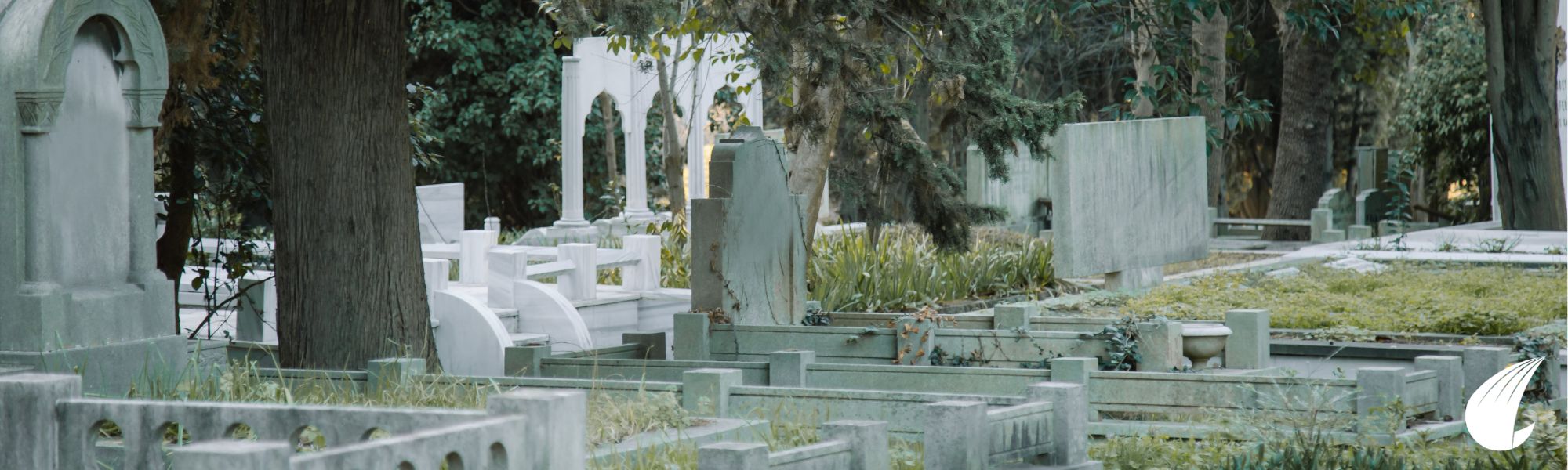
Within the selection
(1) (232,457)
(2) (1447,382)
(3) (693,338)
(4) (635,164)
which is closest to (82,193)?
(1) (232,457)

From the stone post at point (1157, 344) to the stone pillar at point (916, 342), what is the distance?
1287mm

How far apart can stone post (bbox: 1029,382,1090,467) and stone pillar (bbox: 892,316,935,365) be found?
128 inches

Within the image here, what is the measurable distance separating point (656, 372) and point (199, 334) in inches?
236

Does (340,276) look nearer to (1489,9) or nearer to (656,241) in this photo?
(656,241)

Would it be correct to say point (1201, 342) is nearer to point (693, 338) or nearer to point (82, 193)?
point (693, 338)

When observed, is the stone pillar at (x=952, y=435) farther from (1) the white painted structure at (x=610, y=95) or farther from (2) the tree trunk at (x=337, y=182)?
(1) the white painted structure at (x=610, y=95)

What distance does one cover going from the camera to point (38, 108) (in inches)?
253

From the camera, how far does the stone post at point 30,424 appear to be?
492 centimetres

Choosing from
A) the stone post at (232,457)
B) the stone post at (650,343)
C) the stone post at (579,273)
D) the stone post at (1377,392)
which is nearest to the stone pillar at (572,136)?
the stone post at (579,273)

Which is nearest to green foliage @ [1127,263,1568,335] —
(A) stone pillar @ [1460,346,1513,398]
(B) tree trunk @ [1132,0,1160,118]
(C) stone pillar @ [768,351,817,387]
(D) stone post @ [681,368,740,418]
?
(B) tree trunk @ [1132,0,1160,118]

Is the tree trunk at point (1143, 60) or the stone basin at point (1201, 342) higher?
the tree trunk at point (1143, 60)

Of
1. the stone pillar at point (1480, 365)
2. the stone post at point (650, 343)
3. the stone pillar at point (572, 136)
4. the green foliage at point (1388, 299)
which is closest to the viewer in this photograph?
the stone pillar at point (1480, 365)

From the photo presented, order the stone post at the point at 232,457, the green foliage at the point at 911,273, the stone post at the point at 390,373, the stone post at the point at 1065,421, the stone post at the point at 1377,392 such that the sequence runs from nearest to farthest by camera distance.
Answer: the stone post at the point at 232,457 → the stone post at the point at 1065,421 → the stone post at the point at 390,373 → the stone post at the point at 1377,392 → the green foliage at the point at 911,273

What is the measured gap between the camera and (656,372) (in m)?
8.73
